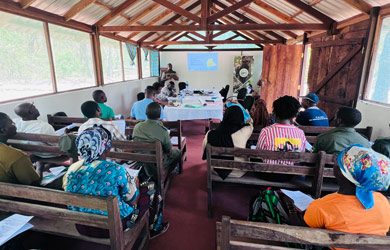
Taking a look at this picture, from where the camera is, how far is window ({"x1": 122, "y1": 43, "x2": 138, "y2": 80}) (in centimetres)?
673

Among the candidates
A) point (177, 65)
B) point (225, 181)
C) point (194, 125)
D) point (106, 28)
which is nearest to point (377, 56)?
point (225, 181)

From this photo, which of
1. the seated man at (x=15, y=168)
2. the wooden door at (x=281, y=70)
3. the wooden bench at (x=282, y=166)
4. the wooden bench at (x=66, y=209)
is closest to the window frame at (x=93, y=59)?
the seated man at (x=15, y=168)

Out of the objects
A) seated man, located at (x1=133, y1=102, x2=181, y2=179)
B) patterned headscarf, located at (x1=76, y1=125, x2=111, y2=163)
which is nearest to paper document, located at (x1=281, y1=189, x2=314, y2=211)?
seated man, located at (x1=133, y1=102, x2=181, y2=179)

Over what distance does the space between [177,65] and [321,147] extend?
8.80 metres

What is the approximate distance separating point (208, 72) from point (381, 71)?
23.7 feet

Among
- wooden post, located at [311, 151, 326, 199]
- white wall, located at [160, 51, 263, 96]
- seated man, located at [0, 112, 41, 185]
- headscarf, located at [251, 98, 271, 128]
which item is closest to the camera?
seated man, located at [0, 112, 41, 185]

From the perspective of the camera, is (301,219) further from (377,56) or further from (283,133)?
(377,56)

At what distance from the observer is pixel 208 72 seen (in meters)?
9.90

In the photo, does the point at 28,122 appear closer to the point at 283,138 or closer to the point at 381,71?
the point at 283,138

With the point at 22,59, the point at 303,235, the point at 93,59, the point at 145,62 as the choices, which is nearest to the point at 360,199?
the point at 303,235

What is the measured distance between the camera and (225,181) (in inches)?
77.2

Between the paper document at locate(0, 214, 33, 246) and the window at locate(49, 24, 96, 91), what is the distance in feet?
10.5

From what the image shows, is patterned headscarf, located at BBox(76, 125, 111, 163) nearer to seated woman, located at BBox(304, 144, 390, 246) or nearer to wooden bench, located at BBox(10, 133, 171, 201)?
wooden bench, located at BBox(10, 133, 171, 201)

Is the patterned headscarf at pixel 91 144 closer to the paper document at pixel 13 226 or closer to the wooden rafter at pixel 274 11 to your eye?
the paper document at pixel 13 226
